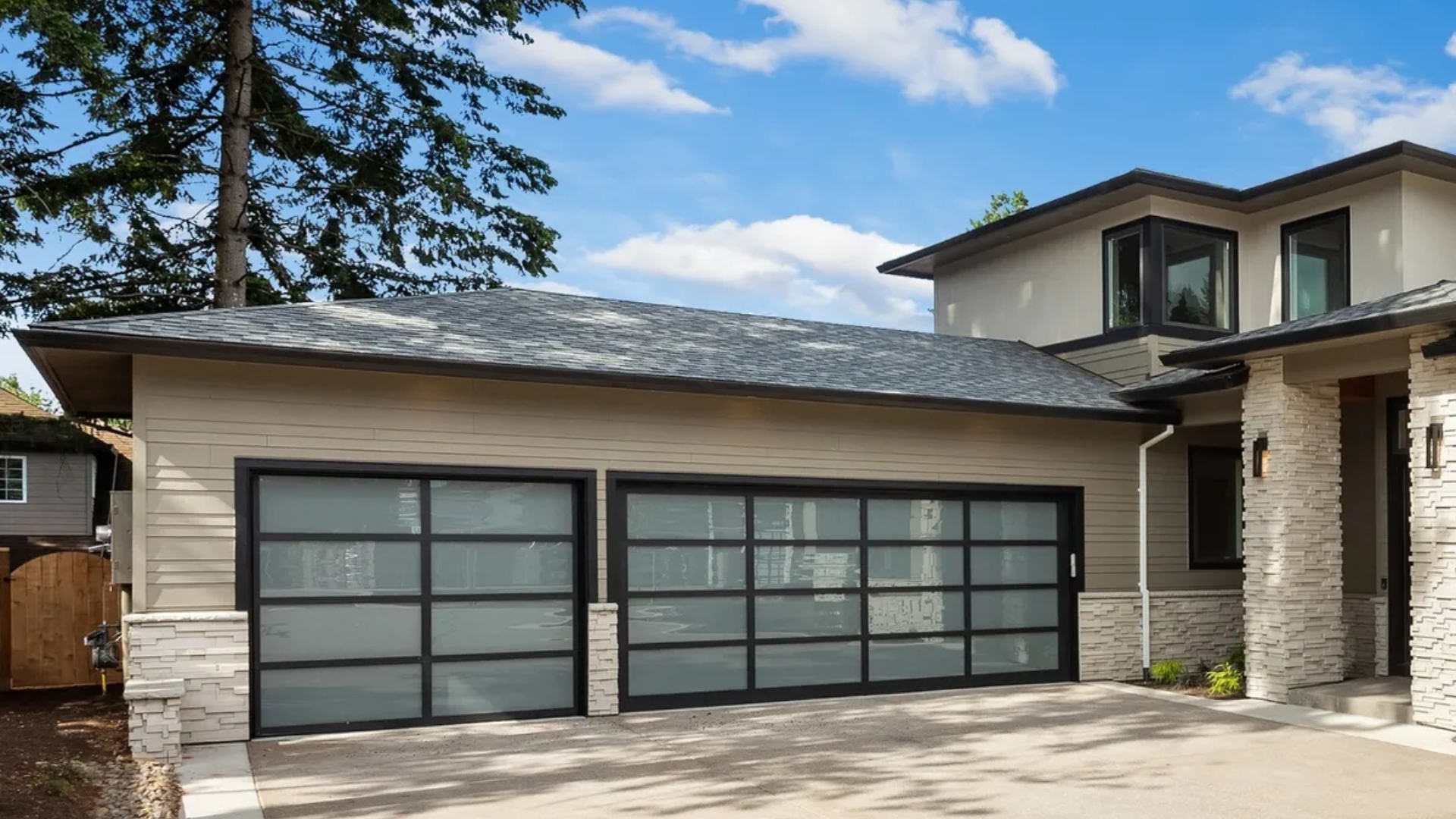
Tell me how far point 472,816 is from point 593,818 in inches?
26.3

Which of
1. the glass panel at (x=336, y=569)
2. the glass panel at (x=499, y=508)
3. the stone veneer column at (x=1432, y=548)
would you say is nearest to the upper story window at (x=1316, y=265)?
the stone veneer column at (x=1432, y=548)

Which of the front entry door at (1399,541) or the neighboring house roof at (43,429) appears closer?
the front entry door at (1399,541)

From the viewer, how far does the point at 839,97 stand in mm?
22844

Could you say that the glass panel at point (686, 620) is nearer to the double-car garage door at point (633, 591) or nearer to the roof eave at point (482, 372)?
the double-car garage door at point (633, 591)

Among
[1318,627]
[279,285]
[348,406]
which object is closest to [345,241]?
[279,285]

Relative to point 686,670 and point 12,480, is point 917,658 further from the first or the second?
point 12,480

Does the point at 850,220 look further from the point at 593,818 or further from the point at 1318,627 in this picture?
the point at 593,818

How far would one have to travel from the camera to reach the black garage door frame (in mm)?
8641

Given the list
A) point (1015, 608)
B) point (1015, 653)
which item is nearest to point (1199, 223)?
point (1015, 608)

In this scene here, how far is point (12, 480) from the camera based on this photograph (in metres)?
21.9

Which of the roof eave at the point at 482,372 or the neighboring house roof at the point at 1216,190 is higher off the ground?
the neighboring house roof at the point at 1216,190

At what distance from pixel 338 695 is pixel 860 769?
13.6 feet

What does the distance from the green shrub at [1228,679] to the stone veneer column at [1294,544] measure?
0.61ft

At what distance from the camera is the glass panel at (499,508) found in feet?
30.9
